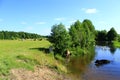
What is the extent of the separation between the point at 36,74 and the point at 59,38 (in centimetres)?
2708

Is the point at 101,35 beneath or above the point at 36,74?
above

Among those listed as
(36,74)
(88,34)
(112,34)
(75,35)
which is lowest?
(36,74)

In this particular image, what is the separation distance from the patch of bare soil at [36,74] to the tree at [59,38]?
22.0 m

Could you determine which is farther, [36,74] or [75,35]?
[75,35]

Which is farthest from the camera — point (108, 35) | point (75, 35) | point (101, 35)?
point (101, 35)

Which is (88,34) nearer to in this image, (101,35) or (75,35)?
(75,35)

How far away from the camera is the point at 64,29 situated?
58.6 meters

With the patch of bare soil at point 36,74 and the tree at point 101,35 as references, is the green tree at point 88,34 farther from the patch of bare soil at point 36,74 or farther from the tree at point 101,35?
the tree at point 101,35

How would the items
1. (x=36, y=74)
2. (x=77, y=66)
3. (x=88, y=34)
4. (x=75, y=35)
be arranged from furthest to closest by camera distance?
(x=88, y=34)
(x=75, y=35)
(x=77, y=66)
(x=36, y=74)

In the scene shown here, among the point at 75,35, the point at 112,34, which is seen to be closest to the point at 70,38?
the point at 75,35

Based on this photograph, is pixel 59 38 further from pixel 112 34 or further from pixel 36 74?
pixel 112 34

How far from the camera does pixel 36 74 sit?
3009cm

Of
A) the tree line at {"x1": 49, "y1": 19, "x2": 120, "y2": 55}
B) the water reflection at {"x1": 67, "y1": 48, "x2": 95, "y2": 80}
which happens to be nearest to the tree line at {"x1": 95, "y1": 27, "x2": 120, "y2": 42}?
the tree line at {"x1": 49, "y1": 19, "x2": 120, "y2": 55}

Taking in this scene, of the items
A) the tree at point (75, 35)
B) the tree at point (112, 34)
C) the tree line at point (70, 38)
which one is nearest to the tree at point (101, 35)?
the tree at point (112, 34)
